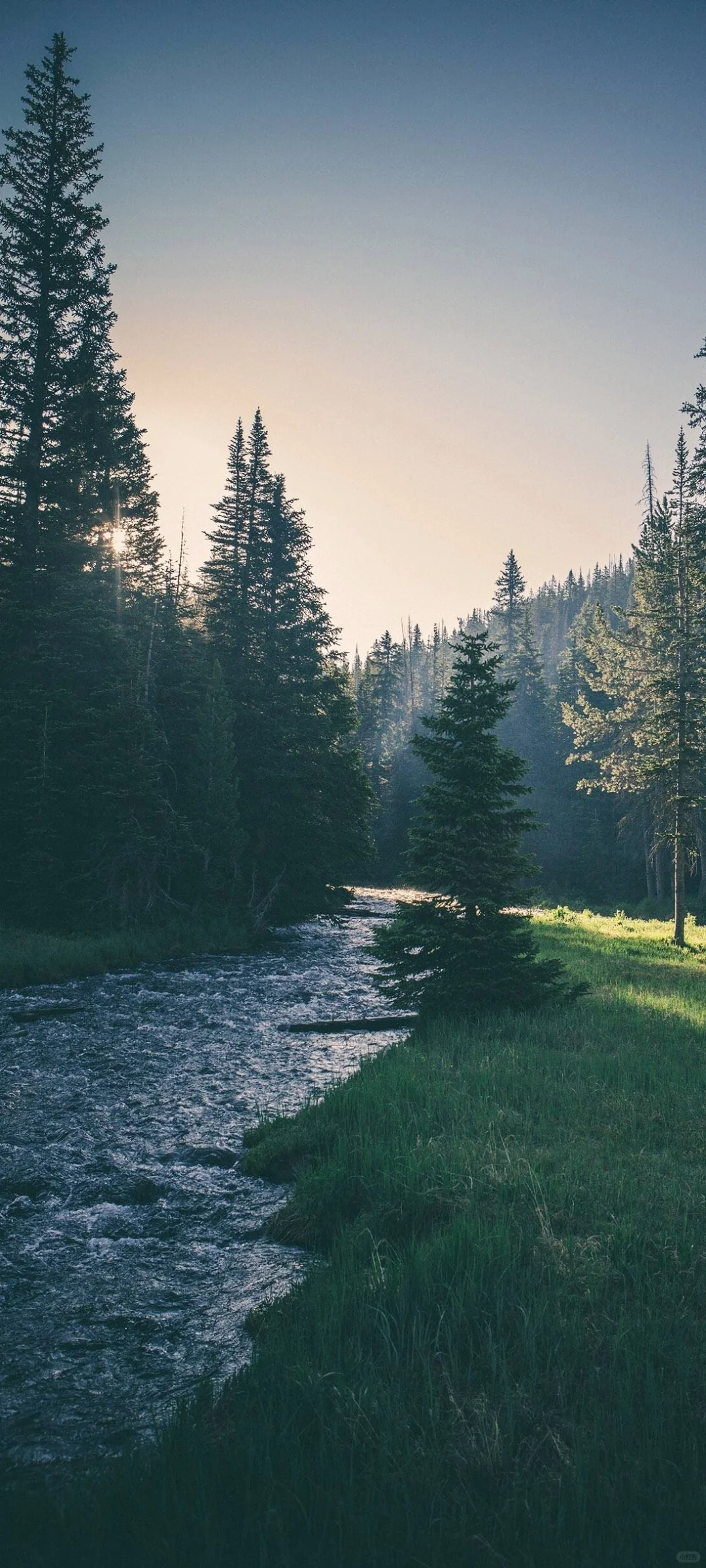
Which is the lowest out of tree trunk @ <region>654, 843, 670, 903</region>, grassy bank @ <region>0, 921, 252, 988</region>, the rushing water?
the rushing water

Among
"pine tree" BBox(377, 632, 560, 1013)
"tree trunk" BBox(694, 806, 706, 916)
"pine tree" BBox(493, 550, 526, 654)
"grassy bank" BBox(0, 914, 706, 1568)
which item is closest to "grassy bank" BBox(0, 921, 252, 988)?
"pine tree" BBox(377, 632, 560, 1013)

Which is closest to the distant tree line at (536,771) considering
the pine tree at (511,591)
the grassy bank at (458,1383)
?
the pine tree at (511,591)

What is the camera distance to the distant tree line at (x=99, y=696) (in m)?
20.4

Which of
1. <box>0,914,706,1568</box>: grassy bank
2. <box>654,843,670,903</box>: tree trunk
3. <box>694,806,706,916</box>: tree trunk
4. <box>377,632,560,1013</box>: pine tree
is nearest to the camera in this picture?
<box>0,914,706,1568</box>: grassy bank

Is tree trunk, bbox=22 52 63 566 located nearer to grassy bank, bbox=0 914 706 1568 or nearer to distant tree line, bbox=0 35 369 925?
distant tree line, bbox=0 35 369 925

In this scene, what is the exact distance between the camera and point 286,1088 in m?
10.2

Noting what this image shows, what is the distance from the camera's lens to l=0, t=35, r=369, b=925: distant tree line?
66.8ft

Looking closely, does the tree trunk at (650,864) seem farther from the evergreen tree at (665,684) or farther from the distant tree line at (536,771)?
the evergreen tree at (665,684)

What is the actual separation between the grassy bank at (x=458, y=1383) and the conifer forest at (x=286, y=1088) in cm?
2

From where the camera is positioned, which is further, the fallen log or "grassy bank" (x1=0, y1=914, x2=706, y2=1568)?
the fallen log

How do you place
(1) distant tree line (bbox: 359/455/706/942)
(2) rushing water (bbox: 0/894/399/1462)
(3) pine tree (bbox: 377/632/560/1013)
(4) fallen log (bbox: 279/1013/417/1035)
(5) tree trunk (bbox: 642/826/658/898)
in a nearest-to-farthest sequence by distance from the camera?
(2) rushing water (bbox: 0/894/399/1462) → (3) pine tree (bbox: 377/632/560/1013) → (4) fallen log (bbox: 279/1013/417/1035) → (1) distant tree line (bbox: 359/455/706/942) → (5) tree trunk (bbox: 642/826/658/898)

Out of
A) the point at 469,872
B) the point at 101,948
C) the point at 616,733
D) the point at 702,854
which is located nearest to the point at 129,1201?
the point at 469,872

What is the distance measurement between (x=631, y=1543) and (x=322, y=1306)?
92.0 inches

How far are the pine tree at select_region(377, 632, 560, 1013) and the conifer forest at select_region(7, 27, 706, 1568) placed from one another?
0.07 meters
